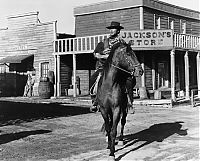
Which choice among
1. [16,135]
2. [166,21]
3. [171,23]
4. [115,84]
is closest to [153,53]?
[166,21]

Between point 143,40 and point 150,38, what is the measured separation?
0.43 meters

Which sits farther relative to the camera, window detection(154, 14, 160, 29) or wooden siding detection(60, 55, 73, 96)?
wooden siding detection(60, 55, 73, 96)

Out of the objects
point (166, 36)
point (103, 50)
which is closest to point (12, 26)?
point (166, 36)

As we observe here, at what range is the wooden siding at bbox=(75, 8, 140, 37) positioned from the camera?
22422 mm

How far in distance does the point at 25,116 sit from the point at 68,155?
7.45 metres

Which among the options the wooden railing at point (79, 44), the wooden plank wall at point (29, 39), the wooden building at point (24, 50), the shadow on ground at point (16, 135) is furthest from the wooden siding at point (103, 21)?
the shadow on ground at point (16, 135)

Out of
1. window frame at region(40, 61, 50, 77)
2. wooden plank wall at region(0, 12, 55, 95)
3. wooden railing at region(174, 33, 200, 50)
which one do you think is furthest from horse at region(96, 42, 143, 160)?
window frame at region(40, 61, 50, 77)

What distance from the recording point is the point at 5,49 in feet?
92.9

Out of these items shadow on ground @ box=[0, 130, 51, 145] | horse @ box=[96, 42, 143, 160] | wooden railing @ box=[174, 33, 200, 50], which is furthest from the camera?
wooden railing @ box=[174, 33, 200, 50]

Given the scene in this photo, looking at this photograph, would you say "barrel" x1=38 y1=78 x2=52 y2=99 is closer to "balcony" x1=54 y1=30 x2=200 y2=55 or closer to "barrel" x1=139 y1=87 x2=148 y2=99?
"balcony" x1=54 y1=30 x2=200 y2=55

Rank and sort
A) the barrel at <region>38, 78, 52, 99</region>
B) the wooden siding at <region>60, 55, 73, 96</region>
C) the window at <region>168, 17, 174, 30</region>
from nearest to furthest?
the barrel at <region>38, 78, 52, 99</region>, the wooden siding at <region>60, 55, 73, 96</region>, the window at <region>168, 17, 174, 30</region>

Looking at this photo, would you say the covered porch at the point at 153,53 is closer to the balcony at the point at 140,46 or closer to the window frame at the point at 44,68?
the balcony at the point at 140,46

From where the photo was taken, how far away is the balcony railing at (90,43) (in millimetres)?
19875

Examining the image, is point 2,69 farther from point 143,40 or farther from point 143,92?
point 143,40
